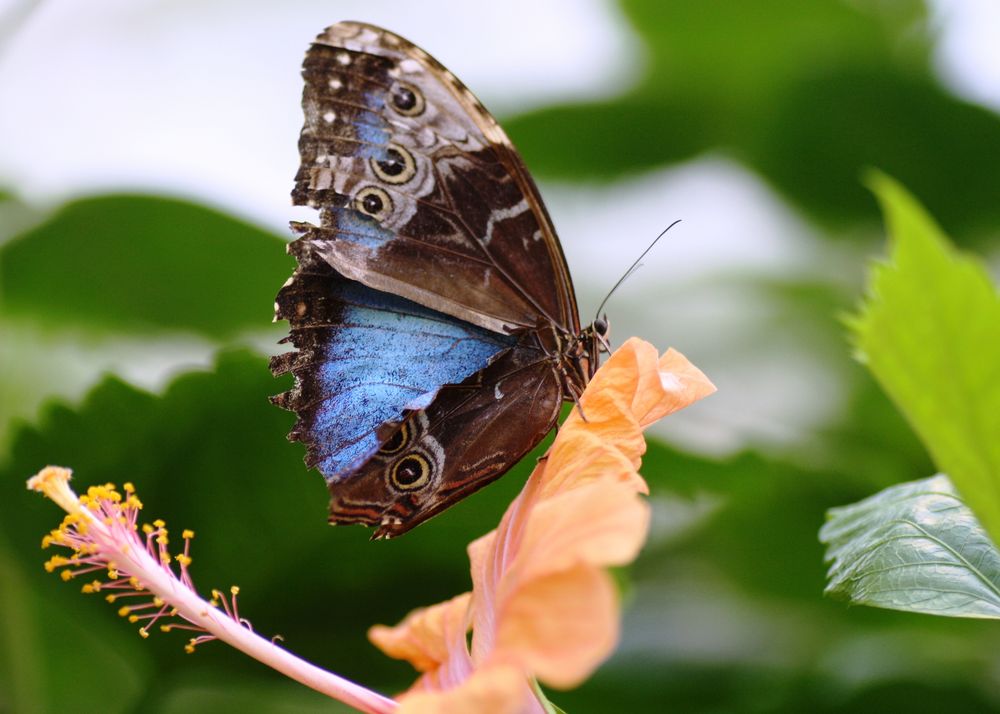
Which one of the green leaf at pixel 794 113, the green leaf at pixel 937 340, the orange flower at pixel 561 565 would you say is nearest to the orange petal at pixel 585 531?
the orange flower at pixel 561 565

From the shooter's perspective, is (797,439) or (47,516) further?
(797,439)

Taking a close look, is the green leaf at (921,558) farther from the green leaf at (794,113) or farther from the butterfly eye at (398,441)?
the green leaf at (794,113)

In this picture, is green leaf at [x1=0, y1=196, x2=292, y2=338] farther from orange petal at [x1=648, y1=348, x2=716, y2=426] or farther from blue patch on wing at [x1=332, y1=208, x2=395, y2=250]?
orange petal at [x1=648, y1=348, x2=716, y2=426]

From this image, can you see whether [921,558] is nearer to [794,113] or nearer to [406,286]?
[406,286]

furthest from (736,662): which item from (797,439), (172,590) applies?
(172,590)

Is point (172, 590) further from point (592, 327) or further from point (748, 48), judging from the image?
point (748, 48)

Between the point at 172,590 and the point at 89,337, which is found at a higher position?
the point at 89,337
